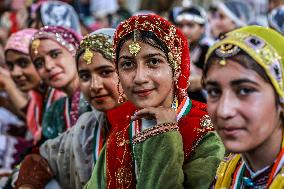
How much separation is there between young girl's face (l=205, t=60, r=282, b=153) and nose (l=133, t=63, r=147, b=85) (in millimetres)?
809

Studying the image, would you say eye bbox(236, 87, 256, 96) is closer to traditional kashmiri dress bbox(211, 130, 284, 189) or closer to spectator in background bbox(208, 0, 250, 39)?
traditional kashmiri dress bbox(211, 130, 284, 189)

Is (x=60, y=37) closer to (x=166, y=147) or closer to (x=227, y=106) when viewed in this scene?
(x=166, y=147)

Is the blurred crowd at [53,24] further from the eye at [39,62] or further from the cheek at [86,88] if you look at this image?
the cheek at [86,88]

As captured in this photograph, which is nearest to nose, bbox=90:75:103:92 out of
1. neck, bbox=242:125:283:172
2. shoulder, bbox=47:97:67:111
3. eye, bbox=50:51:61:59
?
shoulder, bbox=47:97:67:111

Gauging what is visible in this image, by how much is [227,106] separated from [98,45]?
1.72 m

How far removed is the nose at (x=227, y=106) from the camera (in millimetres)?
2656

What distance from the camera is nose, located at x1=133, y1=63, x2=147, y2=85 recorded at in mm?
3492

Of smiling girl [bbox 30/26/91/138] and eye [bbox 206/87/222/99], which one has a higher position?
smiling girl [bbox 30/26/91/138]

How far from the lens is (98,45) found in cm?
426

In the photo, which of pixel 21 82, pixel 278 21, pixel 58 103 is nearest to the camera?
pixel 58 103

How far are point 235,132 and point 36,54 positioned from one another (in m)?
3.00

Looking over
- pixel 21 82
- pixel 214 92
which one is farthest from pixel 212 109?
pixel 21 82

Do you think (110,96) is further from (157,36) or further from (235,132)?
(235,132)

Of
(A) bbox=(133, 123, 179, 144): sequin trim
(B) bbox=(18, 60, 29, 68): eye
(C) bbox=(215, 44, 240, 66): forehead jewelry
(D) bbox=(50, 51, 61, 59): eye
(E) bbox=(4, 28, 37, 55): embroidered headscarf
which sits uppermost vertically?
(E) bbox=(4, 28, 37, 55): embroidered headscarf
